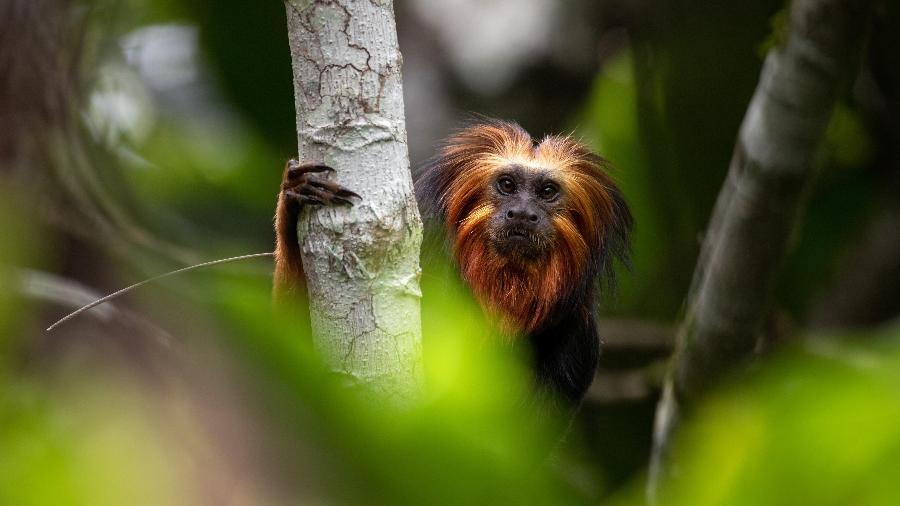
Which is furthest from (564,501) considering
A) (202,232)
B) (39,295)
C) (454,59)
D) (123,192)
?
(454,59)

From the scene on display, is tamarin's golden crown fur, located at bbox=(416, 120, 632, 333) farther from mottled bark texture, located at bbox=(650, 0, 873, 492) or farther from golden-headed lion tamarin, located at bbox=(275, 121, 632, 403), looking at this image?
mottled bark texture, located at bbox=(650, 0, 873, 492)

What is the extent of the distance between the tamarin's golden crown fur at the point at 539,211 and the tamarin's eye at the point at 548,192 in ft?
0.06

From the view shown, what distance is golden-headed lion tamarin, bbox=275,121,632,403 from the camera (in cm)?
373

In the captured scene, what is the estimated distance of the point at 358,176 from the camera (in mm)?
2381

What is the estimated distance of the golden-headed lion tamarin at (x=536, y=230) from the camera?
373 centimetres

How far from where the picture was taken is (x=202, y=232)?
5930 mm

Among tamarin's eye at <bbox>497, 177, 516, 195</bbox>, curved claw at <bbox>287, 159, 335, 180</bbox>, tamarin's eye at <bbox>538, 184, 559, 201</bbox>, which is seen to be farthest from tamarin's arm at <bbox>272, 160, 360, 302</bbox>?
tamarin's eye at <bbox>538, 184, 559, 201</bbox>

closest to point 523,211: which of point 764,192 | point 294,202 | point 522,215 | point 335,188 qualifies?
point 522,215

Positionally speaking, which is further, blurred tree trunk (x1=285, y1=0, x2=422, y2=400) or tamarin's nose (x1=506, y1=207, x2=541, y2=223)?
tamarin's nose (x1=506, y1=207, x2=541, y2=223)

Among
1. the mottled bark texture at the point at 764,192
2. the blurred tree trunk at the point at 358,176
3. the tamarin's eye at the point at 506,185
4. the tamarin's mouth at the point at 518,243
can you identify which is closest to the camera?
the blurred tree trunk at the point at 358,176

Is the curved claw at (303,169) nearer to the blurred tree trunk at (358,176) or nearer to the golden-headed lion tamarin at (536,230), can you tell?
the blurred tree trunk at (358,176)

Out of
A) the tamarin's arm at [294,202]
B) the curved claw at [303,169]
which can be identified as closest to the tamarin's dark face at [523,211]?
the tamarin's arm at [294,202]

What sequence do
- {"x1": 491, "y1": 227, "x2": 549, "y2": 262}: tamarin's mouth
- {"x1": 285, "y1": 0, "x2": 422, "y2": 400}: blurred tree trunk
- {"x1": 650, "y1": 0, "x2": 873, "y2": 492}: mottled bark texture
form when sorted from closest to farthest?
{"x1": 285, "y1": 0, "x2": 422, "y2": 400}: blurred tree trunk, {"x1": 650, "y1": 0, "x2": 873, "y2": 492}: mottled bark texture, {"x1": 491, "y1": 227, "x2": 549, "y2": 262}: tamarin's mouth

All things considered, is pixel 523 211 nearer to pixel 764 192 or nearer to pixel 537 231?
pixel 537 231
